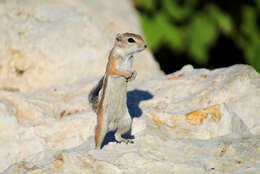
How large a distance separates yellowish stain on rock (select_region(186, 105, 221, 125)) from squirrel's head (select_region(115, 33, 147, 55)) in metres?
1.13

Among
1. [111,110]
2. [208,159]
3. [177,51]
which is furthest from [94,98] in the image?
[177,51]

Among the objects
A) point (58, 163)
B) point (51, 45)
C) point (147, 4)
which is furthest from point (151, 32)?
point (58, 163)

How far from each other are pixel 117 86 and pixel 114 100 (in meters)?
0.15

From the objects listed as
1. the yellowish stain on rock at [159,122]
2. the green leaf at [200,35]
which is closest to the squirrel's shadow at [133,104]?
the yellowish stain on rock at [159,122]

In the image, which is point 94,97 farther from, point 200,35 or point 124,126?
point 200,35

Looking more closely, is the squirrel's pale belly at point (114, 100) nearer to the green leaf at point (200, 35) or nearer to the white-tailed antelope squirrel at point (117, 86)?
the white-tailed antelope squirrel at point (117, 86)

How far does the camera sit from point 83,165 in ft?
14.3

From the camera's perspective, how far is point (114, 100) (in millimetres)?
4934

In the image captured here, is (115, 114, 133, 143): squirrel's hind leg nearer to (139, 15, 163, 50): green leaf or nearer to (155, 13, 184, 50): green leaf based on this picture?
(139, 15, 163, 50): green leaf

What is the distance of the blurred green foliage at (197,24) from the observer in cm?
1089

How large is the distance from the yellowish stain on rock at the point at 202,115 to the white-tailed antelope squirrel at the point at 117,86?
807 mm

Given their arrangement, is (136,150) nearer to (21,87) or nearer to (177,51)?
(21,87)

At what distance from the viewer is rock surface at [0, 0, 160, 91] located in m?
7.10

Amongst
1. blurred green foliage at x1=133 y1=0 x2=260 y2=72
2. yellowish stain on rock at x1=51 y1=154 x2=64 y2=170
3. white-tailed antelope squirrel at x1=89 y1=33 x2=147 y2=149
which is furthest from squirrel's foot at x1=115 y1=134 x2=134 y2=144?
blurred green foliage at x1=133 y1=0 x2=260 y2=72
